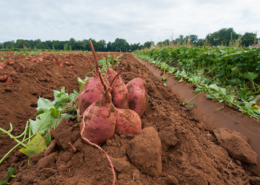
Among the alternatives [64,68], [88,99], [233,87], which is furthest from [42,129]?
[64,68]

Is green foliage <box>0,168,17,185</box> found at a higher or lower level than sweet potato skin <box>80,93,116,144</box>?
Answer: lower

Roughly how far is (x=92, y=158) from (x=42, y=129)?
755mm

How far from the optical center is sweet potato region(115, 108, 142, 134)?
1.21 m

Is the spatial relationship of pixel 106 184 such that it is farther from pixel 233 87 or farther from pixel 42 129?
pixel 233 87

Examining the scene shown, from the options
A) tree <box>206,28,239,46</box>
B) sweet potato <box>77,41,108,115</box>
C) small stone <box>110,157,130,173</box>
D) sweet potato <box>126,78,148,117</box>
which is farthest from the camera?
tree <box>206,28,239,46</box>

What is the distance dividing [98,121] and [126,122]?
270 mm

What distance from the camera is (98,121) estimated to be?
1045mm

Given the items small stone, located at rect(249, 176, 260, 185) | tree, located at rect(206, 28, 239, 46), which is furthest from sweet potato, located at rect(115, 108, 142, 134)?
tree, located at rect(206, 28, 239, 46)

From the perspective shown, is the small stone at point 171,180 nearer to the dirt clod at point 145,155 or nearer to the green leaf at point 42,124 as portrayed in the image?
the dirt clod at point 145,155

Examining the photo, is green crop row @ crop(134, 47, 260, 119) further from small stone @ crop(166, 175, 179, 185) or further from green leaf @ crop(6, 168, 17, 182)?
green leaf @ crop(6, 168, 17, 182)

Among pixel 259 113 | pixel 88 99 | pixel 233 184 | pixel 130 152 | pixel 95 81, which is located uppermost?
pixel 95 81

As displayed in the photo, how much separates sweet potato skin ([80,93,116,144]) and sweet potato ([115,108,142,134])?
0.13m

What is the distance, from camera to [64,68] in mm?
4965

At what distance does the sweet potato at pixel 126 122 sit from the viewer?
121cm
